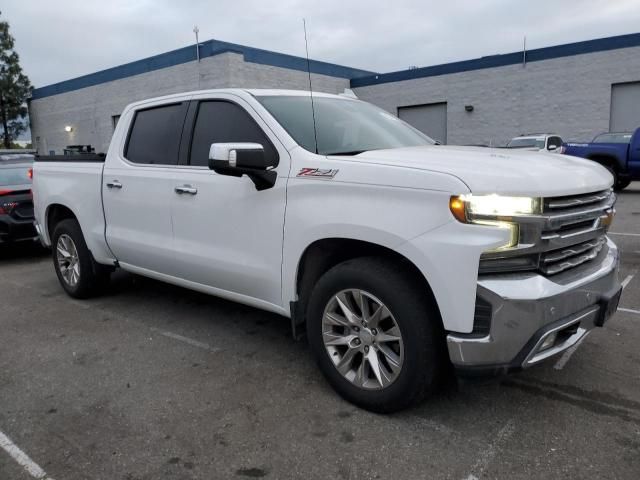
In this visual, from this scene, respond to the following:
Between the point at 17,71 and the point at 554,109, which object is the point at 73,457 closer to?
the point at 554,109

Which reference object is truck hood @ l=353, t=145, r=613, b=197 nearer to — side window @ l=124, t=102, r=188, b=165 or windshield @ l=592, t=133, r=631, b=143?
side window @ l=124, t=102, r=188, b=165

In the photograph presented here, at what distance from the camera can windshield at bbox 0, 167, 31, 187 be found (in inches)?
323

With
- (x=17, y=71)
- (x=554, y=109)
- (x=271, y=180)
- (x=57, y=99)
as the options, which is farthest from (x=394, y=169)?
(x=17, y=71)

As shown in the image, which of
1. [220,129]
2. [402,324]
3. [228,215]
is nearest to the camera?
[402,324]

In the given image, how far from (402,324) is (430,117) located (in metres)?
24.5

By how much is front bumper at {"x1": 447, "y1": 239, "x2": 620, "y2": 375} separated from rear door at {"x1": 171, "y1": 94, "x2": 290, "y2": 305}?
1.34 meters

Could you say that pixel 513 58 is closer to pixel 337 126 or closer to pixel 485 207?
pixel 337 126

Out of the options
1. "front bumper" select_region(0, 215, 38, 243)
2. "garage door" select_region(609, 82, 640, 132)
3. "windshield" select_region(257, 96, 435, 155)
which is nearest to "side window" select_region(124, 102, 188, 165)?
"windshield" select_region(257, 96, 435, 155)

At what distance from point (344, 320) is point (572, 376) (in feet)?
5.26

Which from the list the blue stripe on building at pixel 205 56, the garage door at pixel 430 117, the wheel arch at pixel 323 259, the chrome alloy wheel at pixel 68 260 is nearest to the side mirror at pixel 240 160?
the wheel arch at pixel 323 259

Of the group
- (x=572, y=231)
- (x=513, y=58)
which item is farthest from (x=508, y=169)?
(x=513, y=58)

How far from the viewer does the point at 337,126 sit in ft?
12.5

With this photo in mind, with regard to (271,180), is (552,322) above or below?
below

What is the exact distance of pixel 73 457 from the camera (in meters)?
2.75
